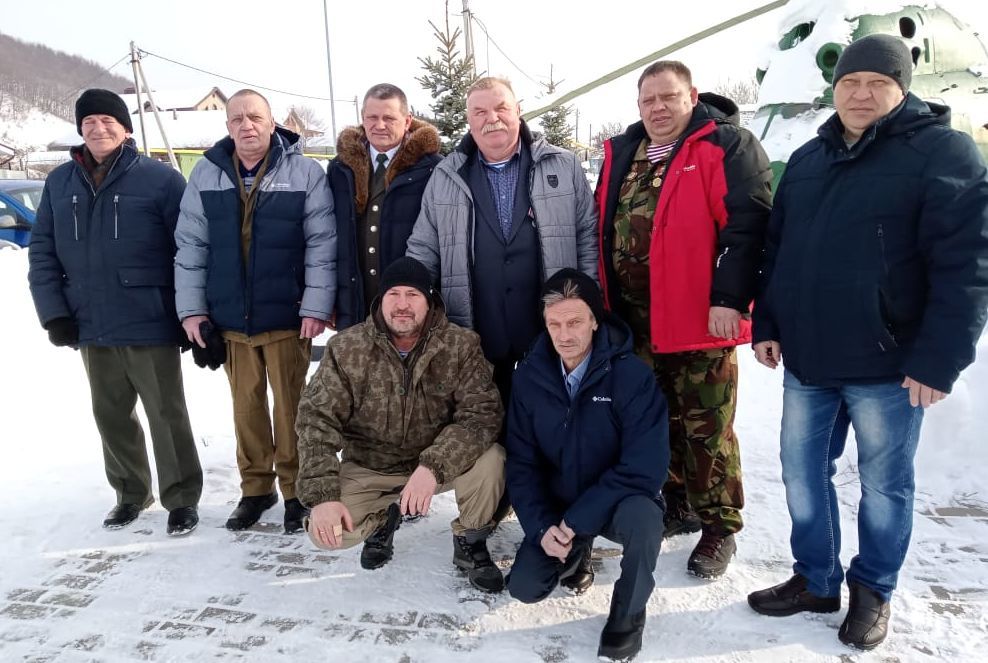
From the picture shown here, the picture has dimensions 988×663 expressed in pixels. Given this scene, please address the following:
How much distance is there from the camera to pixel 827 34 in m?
6.09

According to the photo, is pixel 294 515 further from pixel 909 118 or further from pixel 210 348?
pixel 909 118

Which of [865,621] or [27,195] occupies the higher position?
[27,195]

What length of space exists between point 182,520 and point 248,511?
0.32m

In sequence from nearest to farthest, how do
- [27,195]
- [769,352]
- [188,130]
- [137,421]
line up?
[769,352] < [137,421] < [27,195] < [188,130]

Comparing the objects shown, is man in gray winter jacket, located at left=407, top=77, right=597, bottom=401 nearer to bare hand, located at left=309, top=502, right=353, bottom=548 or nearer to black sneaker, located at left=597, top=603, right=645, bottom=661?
bare hand, located at left=309, top=502, right=353, bottom=548

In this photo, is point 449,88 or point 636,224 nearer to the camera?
point 636,224

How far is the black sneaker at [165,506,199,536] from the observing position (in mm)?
3314

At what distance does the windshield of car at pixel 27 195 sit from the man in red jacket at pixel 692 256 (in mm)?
12033

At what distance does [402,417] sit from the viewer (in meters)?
2.92

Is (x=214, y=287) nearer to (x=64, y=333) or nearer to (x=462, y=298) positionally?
(x=64, y=333)

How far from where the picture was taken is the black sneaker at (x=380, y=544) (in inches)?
114

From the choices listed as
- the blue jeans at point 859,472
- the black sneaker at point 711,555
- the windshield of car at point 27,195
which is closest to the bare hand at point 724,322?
the blue jeans at point 859,472

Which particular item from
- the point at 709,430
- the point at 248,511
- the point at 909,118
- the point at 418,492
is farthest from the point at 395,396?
the point at 909,118

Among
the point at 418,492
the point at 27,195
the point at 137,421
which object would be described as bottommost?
the point at 418,492
